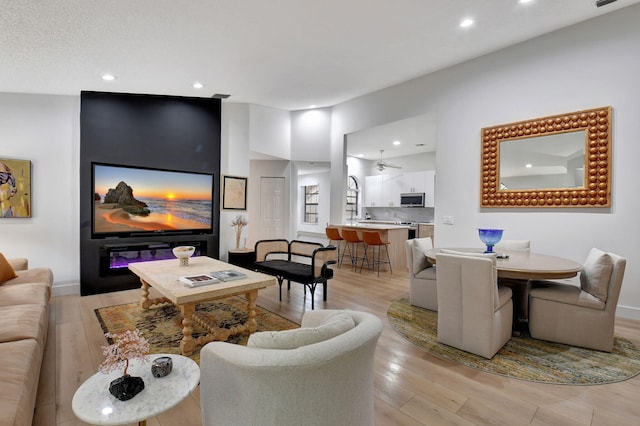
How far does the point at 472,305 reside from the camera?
2438 mm

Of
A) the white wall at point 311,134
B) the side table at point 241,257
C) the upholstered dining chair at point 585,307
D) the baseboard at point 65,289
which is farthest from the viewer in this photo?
the white wall at point 311,134

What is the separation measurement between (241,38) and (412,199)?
6.03 m

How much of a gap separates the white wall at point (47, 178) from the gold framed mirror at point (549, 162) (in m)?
5.69

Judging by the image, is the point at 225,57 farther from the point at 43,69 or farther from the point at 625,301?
the point at 625,301

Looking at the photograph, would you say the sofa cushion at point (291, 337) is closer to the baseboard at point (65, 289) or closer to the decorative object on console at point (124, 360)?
the decorative object on console at point (124, 360)

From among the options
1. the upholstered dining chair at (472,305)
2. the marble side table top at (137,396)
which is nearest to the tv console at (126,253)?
the marble side table top at (137,396)

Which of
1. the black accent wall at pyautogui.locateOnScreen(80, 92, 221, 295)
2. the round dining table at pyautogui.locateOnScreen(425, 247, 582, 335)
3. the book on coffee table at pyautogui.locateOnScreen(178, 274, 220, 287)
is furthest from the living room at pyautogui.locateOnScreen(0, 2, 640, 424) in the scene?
the book on coffee table at pyautogui.locateOnScreen(178, 274, 220, 287)

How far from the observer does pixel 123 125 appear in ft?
14.5

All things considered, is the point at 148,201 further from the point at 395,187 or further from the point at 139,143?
the point at 395,187

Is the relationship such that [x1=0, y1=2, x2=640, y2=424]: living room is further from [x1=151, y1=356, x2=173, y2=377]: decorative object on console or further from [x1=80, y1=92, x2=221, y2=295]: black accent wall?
[x1=151, y1=356, x2=173, y2=377]: decorative object on console

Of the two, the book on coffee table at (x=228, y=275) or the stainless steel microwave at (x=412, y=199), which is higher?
the stainless steel microwave at (x=412, y=199)

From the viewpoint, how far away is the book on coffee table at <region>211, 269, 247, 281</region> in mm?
2762

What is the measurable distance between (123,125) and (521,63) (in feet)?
17.9

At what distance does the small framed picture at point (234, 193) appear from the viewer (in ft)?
17.5
